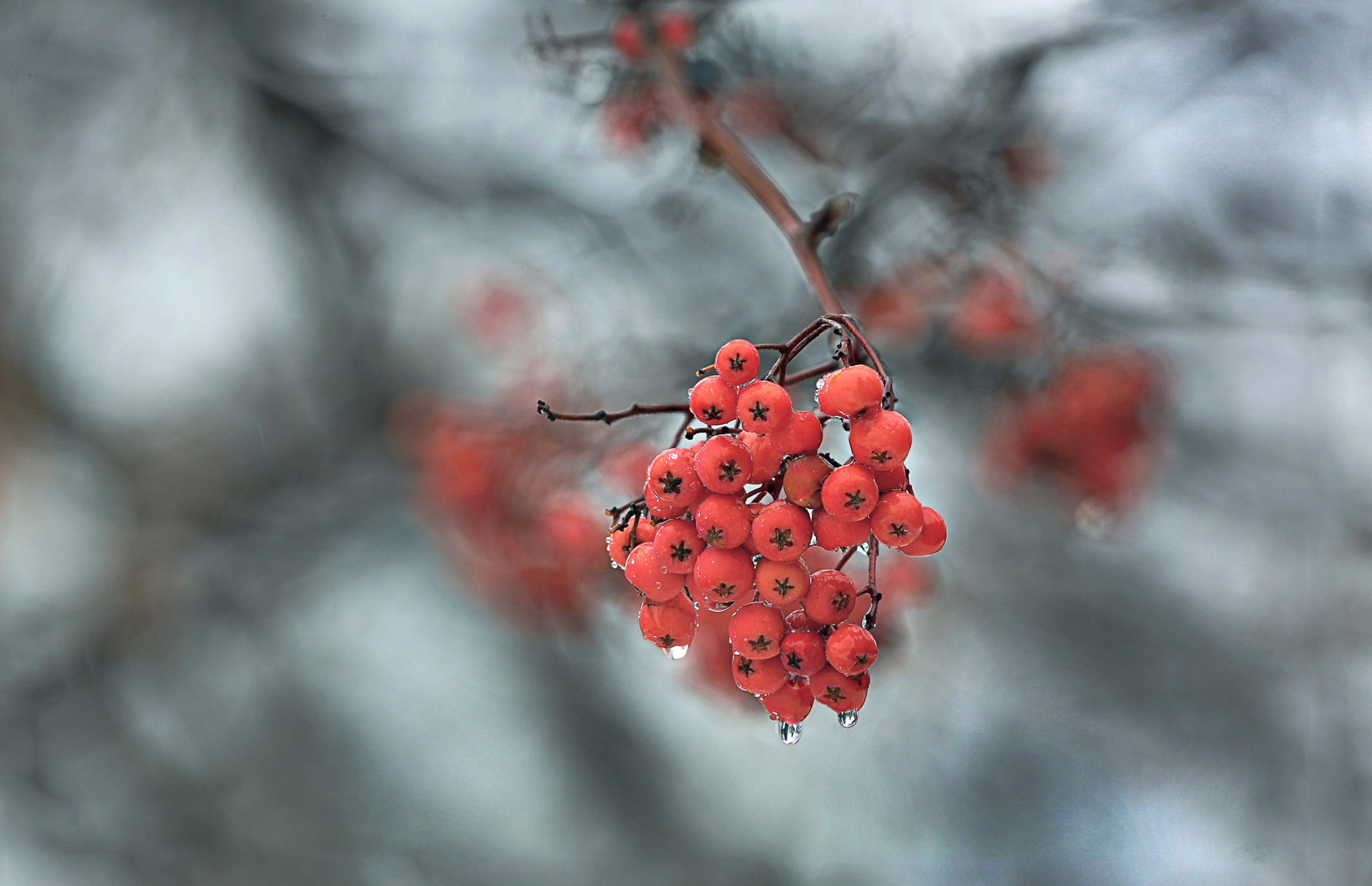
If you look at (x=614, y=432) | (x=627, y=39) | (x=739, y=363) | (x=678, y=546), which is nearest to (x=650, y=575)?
(x=678, y=546)

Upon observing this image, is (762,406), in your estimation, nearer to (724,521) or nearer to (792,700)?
(724,521)

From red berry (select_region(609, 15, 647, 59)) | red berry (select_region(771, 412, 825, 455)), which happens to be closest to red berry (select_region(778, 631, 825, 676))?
red berry (select_region(771, 412, 825, 455))

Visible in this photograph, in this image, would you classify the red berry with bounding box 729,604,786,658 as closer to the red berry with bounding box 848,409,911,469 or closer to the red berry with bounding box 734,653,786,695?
the red berry with bounding box 734,653,786,695

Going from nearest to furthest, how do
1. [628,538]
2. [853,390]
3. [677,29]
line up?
[853,390] → [628,538] → [677,29]

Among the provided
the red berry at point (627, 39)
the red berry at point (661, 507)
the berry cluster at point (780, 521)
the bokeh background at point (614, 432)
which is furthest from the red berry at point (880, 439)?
the red berry at point (627, 39)

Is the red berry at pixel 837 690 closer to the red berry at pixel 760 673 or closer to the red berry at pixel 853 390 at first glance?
the red berry at pixel 760 673

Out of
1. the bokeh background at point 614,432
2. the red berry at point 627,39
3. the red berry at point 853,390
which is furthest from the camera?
the bokeh background at point 614,432
